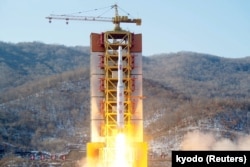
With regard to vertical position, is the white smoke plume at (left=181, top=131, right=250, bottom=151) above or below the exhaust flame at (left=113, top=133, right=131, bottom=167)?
above

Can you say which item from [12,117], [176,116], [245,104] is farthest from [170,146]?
[12,117]

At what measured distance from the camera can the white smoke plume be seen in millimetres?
115238

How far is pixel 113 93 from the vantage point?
2702 inches

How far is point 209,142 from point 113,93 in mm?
55336

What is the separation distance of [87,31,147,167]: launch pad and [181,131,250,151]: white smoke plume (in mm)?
46587

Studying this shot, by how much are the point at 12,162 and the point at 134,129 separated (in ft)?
165

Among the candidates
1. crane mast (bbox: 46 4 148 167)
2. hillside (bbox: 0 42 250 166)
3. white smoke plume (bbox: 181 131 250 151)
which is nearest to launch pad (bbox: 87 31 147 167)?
crane mast (bbox: 46 4 148 167)

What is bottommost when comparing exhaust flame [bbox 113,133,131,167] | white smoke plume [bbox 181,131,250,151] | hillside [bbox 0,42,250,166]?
exhaust flame [bbox 113,133,131,167]

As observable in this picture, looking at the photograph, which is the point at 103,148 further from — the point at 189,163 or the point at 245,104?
the point at 245,104

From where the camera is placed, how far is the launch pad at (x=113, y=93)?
67375mm

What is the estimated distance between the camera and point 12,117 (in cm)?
15938

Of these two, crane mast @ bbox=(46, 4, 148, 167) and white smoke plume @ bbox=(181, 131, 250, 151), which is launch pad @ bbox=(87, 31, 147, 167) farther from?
white smoke plume @ bbox=(181, 131, 250, 151)

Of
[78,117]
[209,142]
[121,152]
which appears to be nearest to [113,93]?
[121,152]

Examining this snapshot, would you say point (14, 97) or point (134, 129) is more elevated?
point (14, 97)
